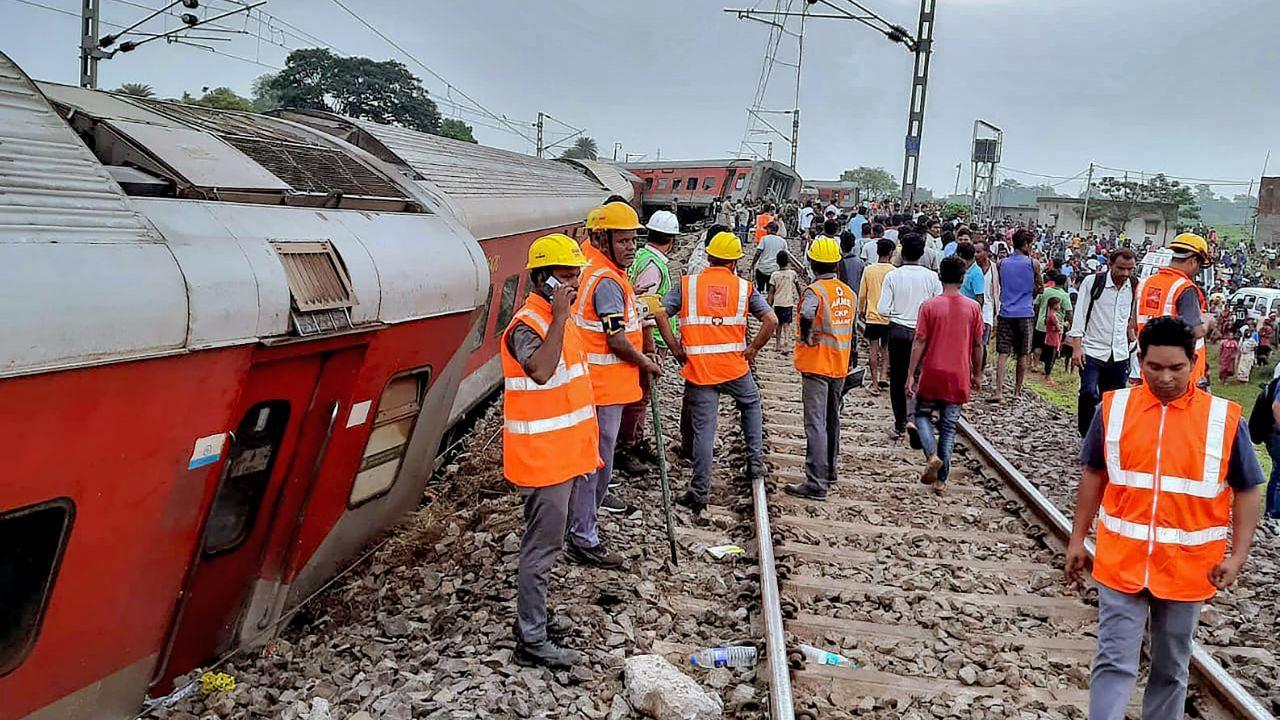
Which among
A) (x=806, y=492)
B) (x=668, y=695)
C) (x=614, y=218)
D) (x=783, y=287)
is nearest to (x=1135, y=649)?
(x=668, y=695)

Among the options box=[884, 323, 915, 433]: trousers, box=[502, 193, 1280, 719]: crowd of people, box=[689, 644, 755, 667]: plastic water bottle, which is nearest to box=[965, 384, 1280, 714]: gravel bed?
box=[502, 193, 1280, 719]: crowd of people

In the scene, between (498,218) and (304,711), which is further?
(498,218)

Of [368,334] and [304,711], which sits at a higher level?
[368,334]

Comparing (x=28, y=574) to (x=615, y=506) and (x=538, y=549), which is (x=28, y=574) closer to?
(x=538, y=549)

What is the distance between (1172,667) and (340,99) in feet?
184

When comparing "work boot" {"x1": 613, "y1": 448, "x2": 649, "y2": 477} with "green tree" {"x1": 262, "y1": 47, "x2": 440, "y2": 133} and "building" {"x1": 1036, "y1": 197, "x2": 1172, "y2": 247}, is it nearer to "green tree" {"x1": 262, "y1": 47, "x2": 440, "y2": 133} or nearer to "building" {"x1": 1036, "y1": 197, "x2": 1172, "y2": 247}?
"building" {"x1": 1036, "y1": 197, "x2": 1172, "y2": 247}

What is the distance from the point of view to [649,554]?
239 inches

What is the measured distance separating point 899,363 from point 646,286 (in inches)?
110

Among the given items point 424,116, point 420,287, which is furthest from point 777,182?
point 420,287

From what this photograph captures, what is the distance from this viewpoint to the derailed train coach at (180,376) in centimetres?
310

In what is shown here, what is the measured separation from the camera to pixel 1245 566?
21.3 feet

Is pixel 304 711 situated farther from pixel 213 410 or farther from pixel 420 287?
pixel 420 287

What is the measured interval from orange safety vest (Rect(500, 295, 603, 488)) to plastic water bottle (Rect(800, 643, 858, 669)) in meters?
1.44

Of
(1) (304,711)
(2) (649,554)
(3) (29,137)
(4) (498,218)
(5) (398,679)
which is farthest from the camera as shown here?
(4) (498,218)
